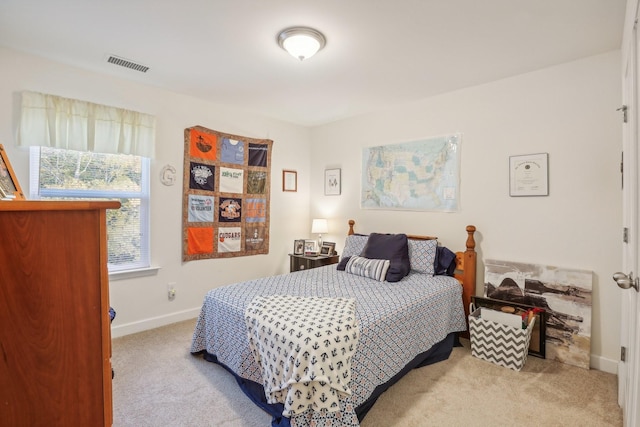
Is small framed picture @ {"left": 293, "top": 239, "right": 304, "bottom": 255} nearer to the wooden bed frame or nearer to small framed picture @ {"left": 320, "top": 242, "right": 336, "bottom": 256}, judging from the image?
small framed picture @ {"left": 320, "top": 242, "right": 336, "bottom": 256}

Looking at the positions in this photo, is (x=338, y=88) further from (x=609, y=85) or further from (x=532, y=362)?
(x=532, y=362)

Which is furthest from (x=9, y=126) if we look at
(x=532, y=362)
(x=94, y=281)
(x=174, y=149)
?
(x=532, y=362)

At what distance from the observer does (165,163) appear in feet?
10.7

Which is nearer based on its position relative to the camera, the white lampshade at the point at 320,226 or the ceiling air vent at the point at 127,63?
the ceiling air vent at the point at 127,63

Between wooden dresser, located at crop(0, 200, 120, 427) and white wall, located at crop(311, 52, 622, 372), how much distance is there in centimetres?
300

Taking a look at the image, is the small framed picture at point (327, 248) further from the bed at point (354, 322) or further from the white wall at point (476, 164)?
the bed at point (354, 322)

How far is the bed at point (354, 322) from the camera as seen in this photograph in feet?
5.34

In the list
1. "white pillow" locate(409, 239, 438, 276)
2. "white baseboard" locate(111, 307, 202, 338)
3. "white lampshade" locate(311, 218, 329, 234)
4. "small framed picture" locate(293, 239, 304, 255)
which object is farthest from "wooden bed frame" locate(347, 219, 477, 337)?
"white baseboard" locate(111, 307, 202, 338)

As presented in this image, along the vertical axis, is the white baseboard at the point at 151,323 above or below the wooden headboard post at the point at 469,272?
below

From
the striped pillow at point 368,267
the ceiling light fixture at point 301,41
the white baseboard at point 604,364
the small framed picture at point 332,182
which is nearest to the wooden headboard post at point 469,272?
the striped pillow at point 368,267

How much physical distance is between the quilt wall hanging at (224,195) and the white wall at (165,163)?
0.30 feet

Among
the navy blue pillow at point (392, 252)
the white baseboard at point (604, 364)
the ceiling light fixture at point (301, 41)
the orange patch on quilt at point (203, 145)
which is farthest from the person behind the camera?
the orange patch on quilt at point (203, 145)

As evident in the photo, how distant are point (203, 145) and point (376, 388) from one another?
2907 millimetres

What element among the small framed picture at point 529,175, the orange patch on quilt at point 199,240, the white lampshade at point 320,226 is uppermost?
the small framed picture at point 529,175
